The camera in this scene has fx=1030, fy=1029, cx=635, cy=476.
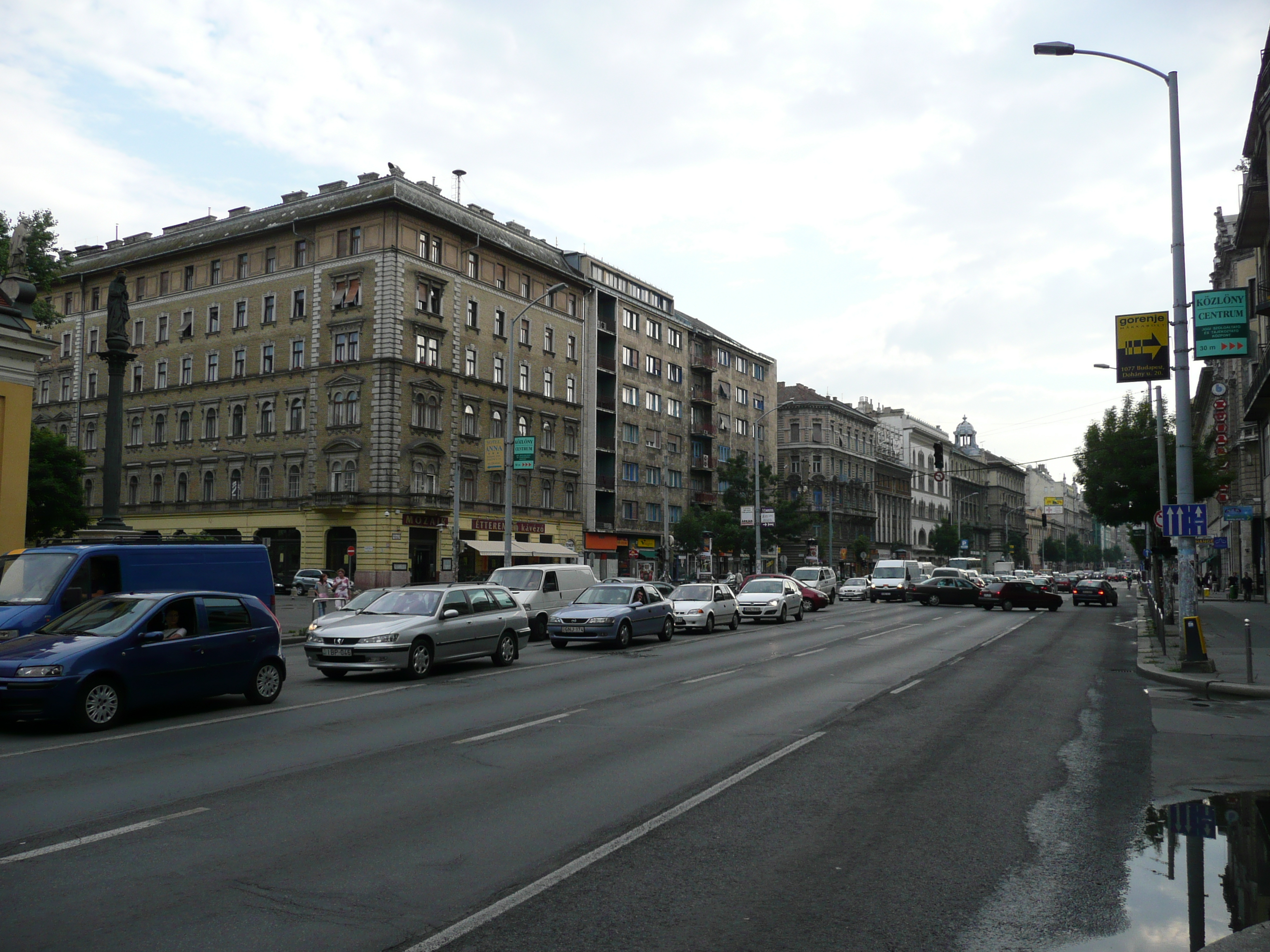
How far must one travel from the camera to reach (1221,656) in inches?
787

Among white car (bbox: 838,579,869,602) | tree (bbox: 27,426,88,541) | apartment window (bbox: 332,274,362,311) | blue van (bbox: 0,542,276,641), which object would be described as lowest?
white car (bbox: 838,579,869,602)

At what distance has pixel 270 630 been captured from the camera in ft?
45.9

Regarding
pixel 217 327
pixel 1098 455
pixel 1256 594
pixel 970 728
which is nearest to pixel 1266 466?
pixel 1098 455

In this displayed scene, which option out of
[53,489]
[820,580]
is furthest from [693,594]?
[53,489]

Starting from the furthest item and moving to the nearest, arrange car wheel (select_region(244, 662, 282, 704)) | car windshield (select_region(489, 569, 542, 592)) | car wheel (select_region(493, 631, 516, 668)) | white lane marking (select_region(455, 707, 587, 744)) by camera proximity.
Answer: car windshield (select_region(489, 569, 542, 592)) < car wheel (select_region(493, 631, 516, 668)) < car wheel (select_region(244, 662, 282, 704)) < white lane marking (select_region(455, 707, 587, 744))

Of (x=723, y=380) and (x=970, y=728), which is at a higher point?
(x=723, y=380)

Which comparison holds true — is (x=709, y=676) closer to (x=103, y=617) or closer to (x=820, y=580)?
(x=103, y=617)

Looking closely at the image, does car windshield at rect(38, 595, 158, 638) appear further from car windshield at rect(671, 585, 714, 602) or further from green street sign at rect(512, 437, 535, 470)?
green street sign at rect(512, 437, 535, 470)

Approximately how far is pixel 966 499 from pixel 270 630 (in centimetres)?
14173

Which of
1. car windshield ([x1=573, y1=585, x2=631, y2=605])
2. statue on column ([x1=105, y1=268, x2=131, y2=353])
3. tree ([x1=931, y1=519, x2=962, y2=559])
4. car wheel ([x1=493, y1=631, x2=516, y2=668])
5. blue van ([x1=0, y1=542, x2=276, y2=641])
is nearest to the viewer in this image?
blue van ([x1=0, y1=542, x2=276, y2=641])

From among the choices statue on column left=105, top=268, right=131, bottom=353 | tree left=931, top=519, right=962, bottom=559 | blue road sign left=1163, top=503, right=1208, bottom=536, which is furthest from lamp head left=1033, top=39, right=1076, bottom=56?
tree left=931, top=519, right=962, bottom=559

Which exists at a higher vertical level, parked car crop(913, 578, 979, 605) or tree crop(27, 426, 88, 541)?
tree crop(27, 426, 88, 541)

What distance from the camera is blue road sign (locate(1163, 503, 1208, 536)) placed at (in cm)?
1794

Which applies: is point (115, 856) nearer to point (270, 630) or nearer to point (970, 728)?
point (270, 630)
